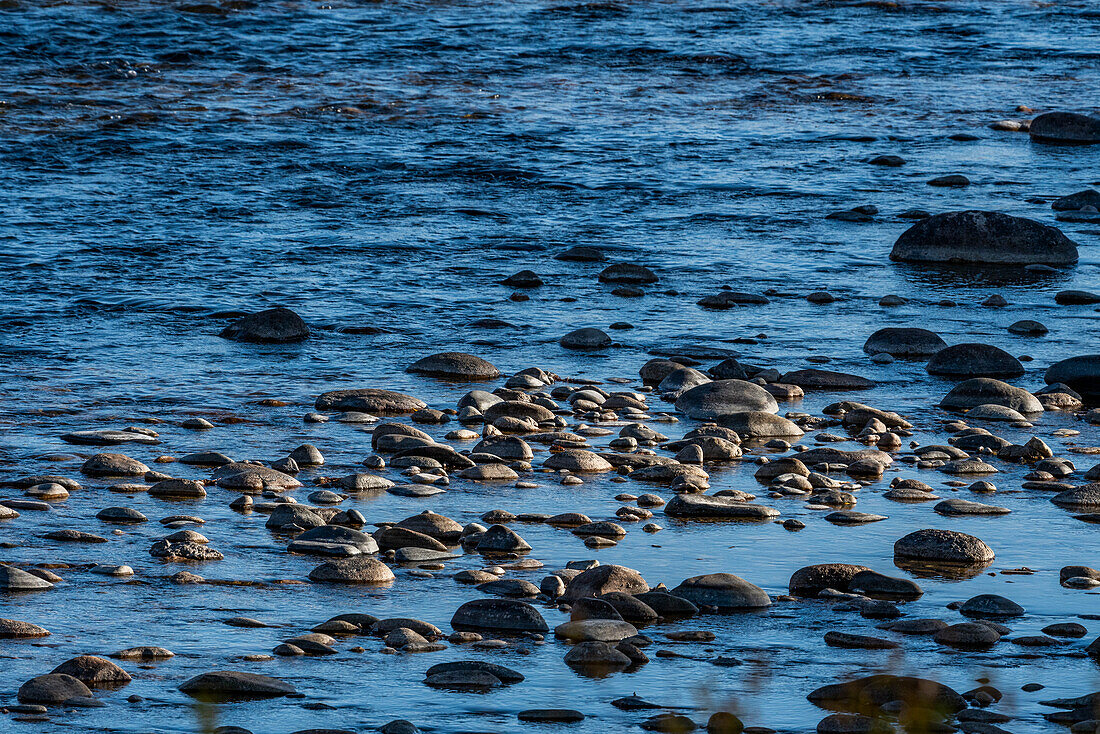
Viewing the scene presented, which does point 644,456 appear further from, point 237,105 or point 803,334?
point 237,105

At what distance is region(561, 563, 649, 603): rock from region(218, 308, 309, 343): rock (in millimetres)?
3680

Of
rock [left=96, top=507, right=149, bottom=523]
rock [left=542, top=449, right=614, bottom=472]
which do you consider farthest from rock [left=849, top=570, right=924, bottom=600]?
rock [left=96, top=507, right=149, bottom=523]

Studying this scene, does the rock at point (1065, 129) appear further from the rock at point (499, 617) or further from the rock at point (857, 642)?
the rock at point (499, 617)

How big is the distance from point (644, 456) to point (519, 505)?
689 mm

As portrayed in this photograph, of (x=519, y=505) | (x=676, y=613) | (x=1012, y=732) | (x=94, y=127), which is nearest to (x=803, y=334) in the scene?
(x=519, y=505)

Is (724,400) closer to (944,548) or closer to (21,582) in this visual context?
(944,548)

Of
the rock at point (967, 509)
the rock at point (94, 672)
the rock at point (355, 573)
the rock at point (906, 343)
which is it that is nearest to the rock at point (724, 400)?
the rock at point (906, 343)

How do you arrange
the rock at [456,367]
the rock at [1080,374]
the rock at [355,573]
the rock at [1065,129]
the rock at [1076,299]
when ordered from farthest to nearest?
the rock at [1065,129] < the rock at [1076,299] < the rock at [456,367] < the rock at [1080,374] < the rock at [355,573]

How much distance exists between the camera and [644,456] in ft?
18.3

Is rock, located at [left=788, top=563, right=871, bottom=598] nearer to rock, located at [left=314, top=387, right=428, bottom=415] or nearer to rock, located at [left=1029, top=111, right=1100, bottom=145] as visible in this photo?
rock, located at [left=314, top=387, right=428, bottom=415]

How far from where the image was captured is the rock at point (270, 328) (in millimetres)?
7555

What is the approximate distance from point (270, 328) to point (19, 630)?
152 inches

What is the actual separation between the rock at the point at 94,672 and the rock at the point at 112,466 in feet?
5.94

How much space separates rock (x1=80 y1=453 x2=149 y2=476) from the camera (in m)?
5.29
